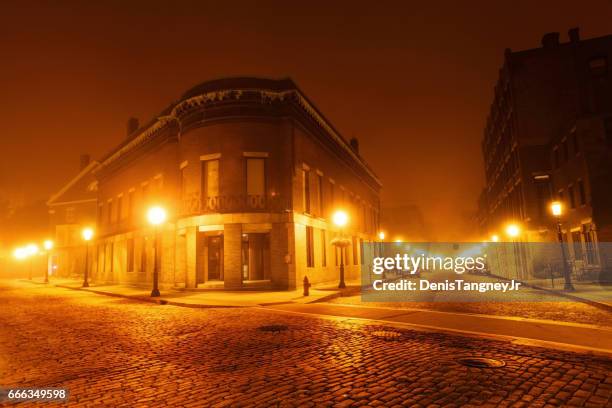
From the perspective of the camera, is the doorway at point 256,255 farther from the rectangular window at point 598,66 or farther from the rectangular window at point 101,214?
the rectangular window at point 598,66

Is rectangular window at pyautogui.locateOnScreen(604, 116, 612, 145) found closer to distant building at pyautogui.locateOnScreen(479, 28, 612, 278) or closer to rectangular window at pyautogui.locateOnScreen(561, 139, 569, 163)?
distant building at pyautogui.locateOnScreen(479, 28, 612, 278)

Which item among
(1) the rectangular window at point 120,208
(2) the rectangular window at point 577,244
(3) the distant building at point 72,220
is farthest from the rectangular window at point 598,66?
(3) the distant building at point 72,220

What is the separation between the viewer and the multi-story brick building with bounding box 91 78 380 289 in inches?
848

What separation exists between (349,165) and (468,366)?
2963 cm

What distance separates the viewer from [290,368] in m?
6.06

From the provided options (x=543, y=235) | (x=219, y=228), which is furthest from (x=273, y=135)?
(x=543, y=235)

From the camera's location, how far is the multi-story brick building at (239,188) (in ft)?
70.6

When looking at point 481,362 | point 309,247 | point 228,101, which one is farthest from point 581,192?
point 481,362

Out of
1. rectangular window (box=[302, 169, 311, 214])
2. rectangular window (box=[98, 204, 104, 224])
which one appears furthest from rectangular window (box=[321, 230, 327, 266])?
rectangular window (box=[98, 204, 104, 224])

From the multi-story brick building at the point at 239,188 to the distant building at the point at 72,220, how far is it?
22570 mm

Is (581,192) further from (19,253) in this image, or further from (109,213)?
(19,253)

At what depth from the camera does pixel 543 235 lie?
103 ft

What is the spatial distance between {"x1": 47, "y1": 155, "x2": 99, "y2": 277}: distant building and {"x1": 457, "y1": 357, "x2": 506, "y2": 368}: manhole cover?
48101 millimetres

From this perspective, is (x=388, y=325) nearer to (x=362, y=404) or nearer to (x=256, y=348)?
(x=256, y=348)
